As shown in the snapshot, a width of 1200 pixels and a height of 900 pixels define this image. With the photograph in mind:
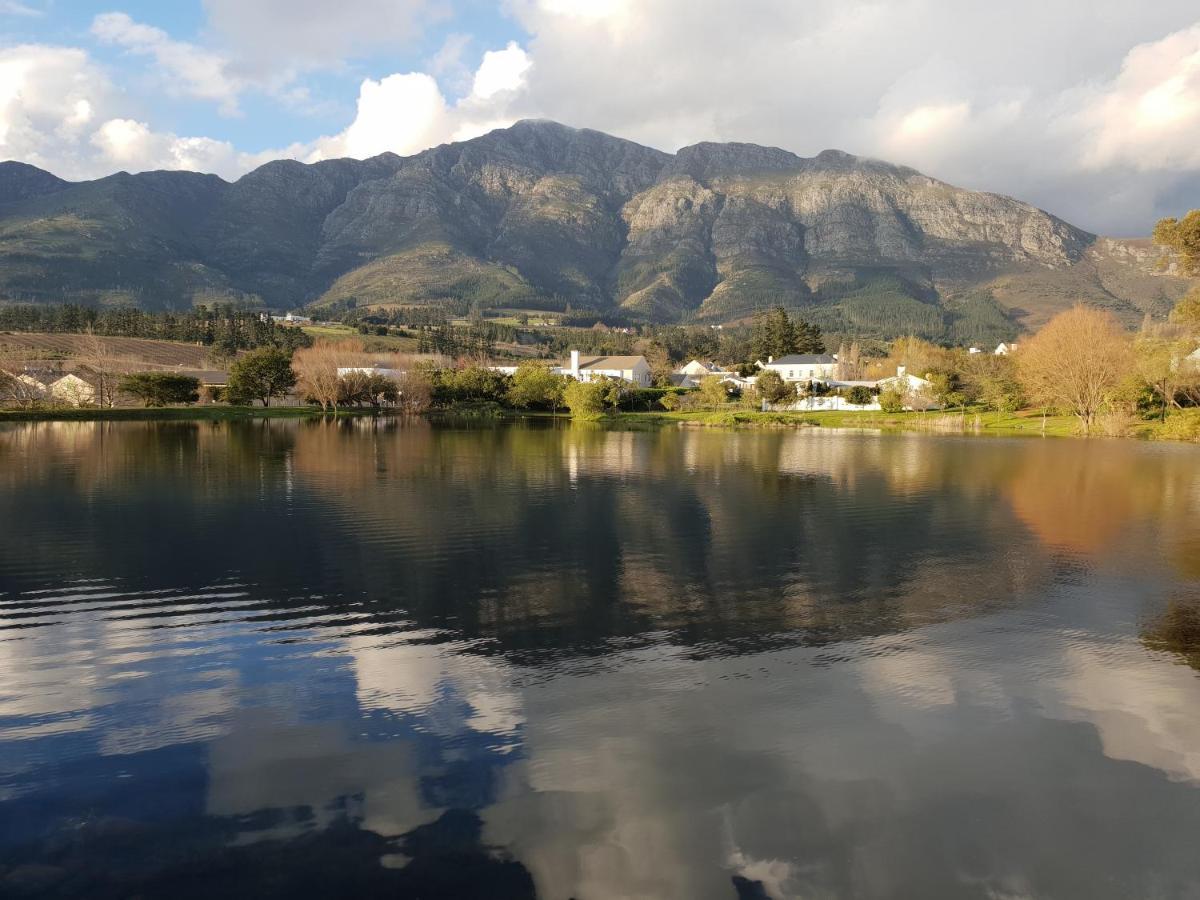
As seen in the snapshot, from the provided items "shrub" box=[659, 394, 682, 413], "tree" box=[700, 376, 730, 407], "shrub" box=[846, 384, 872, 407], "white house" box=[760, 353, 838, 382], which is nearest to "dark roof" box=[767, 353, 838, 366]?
"white house" box=[760, 353, 838, 382]

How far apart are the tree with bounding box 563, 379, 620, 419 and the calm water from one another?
79.5 meters

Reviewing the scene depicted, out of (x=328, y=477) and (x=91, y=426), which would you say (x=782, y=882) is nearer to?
(x=328, y=477)

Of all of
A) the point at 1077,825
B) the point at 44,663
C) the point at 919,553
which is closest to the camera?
the point at 1077,825

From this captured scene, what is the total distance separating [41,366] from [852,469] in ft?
425

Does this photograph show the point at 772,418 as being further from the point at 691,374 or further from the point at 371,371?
the point at 691,374

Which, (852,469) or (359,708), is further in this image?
(852,469)

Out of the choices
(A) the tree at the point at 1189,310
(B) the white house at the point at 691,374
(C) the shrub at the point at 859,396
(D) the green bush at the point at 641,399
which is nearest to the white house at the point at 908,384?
(C) the shrub at the point at 859,396

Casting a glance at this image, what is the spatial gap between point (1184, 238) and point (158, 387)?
119 metres

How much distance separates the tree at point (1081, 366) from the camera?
269 feet

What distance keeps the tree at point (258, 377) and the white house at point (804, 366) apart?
8272 cm

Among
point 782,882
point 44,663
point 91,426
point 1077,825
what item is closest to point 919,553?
point 1077,825

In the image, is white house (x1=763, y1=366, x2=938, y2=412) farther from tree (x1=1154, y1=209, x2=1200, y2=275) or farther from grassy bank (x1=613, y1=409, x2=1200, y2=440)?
tree (x1=1154, y1=209, x2=1200, y2=275)

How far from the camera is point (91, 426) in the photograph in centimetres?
8012

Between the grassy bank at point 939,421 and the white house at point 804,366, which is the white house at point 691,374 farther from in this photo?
the grassy bank at point 939,421
